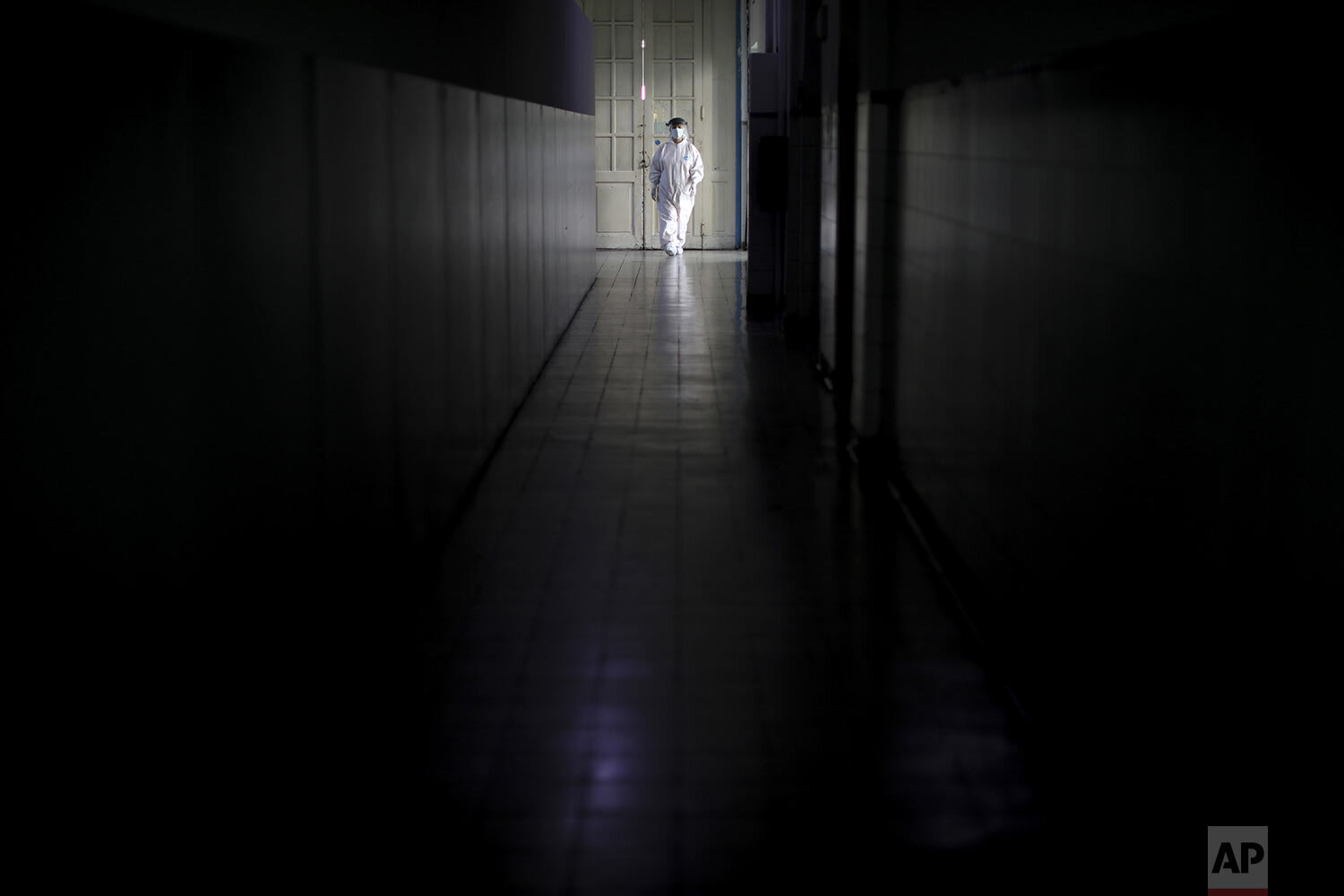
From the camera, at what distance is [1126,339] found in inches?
97.3

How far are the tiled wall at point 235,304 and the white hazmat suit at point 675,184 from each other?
430 inches

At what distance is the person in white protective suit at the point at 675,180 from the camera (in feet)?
51.1

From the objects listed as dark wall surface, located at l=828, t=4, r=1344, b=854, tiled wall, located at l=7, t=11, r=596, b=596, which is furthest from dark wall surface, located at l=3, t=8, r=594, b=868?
dark wall surface, located at l=828, t=4, r=1344, b=854

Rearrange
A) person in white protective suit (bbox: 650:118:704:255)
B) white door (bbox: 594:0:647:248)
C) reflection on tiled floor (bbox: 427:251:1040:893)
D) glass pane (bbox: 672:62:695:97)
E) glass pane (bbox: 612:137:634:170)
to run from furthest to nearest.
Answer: glass pane (bbox: 612:137:634:170), glass pane (bbox: 672:62:695:97), white door (bbox: 594:0:647:248), person in white protective suit (bbox: 650:118:704:255), reflection on tiled floor (bbox: 427:251:1040:893)

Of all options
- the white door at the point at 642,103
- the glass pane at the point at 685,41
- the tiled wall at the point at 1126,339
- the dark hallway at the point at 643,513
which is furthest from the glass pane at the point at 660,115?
the tiled wall at the point at 1126,339

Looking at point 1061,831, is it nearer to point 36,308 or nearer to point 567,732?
point 567,732

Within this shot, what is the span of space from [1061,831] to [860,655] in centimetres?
99

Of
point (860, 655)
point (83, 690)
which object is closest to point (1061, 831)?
point (860, 655)

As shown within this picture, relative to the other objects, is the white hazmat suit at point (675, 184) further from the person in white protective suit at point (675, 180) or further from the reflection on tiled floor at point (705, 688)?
the reflection on tiled floor at point (705, 688)

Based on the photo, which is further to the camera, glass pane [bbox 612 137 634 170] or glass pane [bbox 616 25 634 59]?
glass pane [bbox 612 137 634 170]

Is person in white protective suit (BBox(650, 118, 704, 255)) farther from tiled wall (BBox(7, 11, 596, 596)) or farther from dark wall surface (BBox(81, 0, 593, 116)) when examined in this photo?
tiled wall (BBox(7, 11, 596, 596))

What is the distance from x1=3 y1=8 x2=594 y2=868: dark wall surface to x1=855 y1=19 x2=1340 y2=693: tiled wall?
140 cm

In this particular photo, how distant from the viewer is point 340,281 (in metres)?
3.28

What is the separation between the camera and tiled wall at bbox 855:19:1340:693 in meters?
1.83
